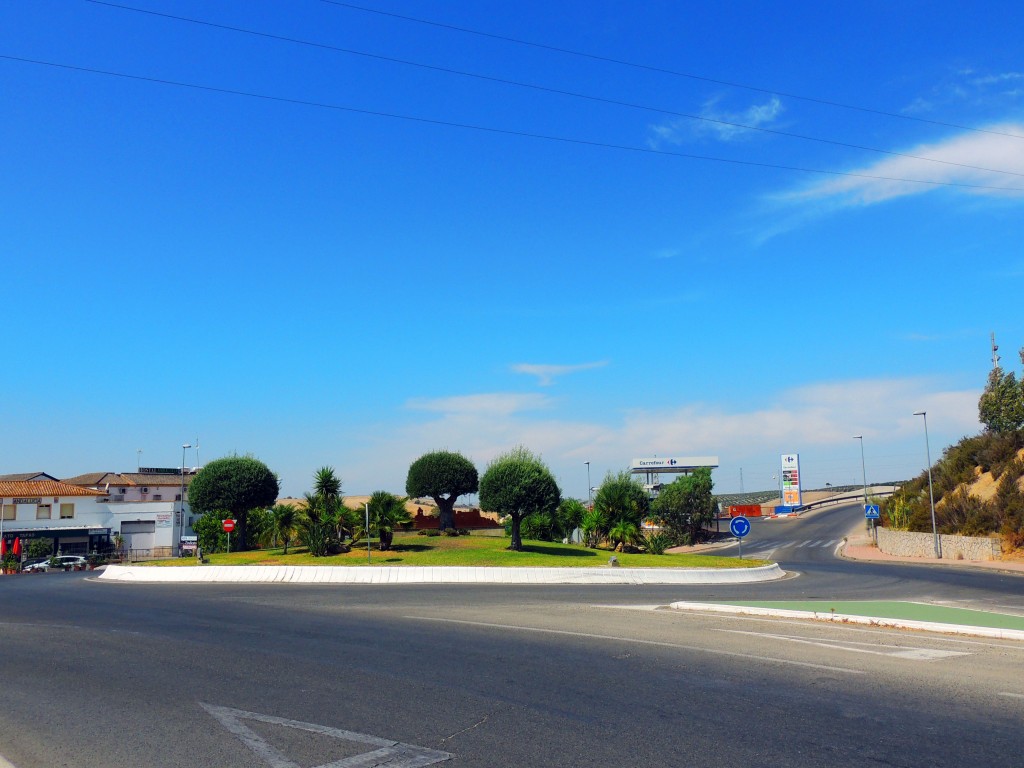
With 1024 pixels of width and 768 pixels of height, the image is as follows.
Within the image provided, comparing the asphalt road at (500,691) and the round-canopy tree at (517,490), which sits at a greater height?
the round-canopy tree at (517,490)

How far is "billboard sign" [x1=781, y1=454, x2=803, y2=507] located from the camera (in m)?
105

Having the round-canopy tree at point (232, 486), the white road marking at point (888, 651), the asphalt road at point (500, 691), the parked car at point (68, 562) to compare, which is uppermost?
the round-canopy tree at point (232, 486)

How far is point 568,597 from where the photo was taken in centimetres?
2125

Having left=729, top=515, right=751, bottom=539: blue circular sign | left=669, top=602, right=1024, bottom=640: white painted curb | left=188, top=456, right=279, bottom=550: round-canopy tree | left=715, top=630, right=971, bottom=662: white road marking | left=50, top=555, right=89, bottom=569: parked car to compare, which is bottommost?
left=50, top=555, right=89, bottom=569: parked car

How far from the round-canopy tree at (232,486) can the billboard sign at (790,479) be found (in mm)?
81510

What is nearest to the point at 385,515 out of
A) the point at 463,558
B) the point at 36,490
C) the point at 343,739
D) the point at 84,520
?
the point at 463,558

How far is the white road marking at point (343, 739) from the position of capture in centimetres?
629

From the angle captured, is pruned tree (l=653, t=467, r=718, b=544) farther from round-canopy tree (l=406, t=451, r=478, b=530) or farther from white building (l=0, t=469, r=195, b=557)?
white building (l=0, t=469, r=195, b=557)

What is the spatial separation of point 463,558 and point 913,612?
18.5m

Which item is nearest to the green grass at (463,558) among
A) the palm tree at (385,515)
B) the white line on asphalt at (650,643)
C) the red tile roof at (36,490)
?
the palm tree at (385,515)

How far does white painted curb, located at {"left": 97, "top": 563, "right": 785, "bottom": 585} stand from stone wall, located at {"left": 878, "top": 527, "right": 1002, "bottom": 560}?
2148 cm

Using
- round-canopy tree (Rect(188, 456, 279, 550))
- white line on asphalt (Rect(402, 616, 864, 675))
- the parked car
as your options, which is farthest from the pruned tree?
white line on asphalt (Rect(402, 616, 864, 675))

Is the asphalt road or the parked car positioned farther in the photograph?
the parked car

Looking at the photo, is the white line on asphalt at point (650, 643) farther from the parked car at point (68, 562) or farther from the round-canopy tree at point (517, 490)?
the parked car at point (68, 562)
